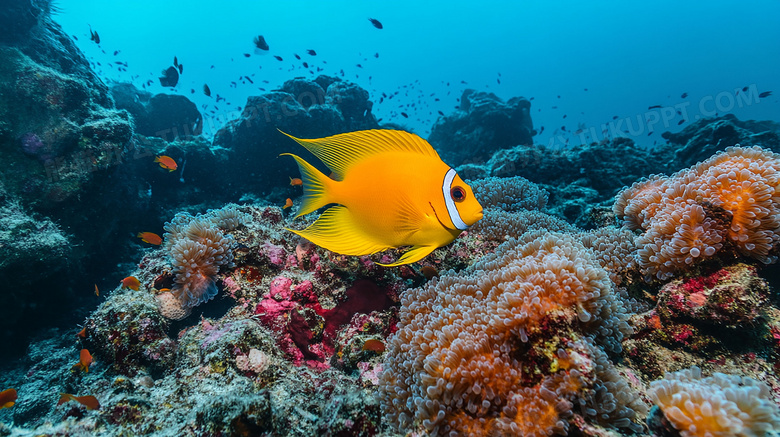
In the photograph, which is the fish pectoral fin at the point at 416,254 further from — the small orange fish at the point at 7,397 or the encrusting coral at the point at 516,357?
the small orange fish at the point at 7,397

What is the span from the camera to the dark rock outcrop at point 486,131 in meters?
16.7

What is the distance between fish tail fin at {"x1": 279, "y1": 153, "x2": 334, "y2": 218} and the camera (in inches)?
66.9

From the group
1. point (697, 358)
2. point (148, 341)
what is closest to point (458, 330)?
point (697, 358)

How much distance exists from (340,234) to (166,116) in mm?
16744

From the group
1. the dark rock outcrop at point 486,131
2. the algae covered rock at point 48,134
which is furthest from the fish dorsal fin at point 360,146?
the dark rock outcrop at point 486,131

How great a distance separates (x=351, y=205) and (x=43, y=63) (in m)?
11.1

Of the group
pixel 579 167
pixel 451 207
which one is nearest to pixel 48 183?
pixel 451 207

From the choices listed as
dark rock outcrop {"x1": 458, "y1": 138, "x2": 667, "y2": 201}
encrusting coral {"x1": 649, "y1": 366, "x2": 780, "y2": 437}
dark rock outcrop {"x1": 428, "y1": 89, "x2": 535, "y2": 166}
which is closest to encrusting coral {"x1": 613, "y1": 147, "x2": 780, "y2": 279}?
encrusting coral {"x1": 649, "y1": 366, "x2": 780, "y2": 437}

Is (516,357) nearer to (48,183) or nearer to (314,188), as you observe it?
(314,188)

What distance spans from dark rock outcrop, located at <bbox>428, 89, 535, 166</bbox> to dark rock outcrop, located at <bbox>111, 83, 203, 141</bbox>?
13.0m

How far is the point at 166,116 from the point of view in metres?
14.3

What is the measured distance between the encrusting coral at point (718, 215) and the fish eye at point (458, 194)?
6.48 feet

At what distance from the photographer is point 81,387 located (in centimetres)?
302

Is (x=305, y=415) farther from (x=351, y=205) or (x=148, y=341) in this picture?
(x=148, y=341)
